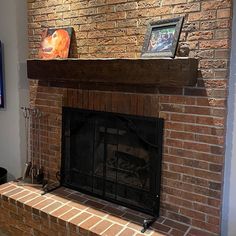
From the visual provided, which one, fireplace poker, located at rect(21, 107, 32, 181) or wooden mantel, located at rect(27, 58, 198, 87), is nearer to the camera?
wooden mantel, located at rect(27, 58, 198, 87)

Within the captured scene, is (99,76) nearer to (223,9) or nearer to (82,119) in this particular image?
(82,119)

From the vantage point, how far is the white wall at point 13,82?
2927 millimetres

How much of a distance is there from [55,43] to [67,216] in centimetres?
141

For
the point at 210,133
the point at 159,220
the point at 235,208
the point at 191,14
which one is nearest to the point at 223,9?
the point at 191,14

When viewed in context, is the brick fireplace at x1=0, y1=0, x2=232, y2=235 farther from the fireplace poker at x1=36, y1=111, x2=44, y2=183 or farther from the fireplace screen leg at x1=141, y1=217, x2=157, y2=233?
the fireplace poker at x1=36, y1=111, x2=44, y2=183

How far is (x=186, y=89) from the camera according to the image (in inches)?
77.7

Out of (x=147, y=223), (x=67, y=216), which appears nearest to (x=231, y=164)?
(x=147, y=223)

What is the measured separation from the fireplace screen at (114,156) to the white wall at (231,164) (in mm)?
454

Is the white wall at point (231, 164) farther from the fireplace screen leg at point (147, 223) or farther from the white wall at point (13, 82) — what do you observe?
the white wall at point (13, 82)

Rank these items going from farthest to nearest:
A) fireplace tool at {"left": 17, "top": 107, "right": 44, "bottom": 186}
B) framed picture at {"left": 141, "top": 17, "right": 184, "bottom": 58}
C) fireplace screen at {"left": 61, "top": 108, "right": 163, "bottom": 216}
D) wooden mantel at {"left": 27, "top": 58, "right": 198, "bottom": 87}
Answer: fireplace tool at {"left": 17, "top": 107, "right": 44, "bottom": 186} → fireplace screen at {"left": 61, "top": 108, "right": 163, "bottom": 216} → framed picture at {"left": 141, "top": 17, "right": 184, "bottom": 58} → wooden mantel at {"left": 27, "top": 58, "right": 198, "bottom": 87}

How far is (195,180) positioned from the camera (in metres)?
2.00

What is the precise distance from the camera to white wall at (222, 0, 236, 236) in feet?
6.07

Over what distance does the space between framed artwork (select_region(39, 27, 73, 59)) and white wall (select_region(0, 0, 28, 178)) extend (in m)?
0.44

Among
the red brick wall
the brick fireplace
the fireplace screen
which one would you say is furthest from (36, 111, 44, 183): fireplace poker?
the red brick wall
